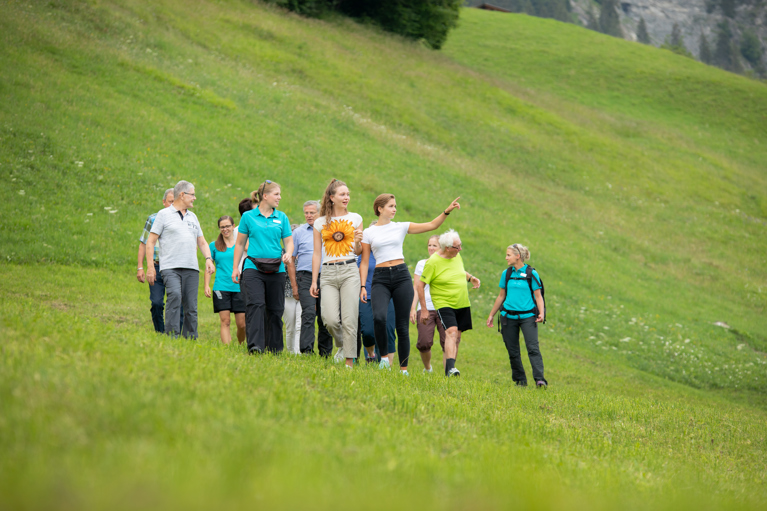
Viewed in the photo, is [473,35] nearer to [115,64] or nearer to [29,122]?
[115,64]

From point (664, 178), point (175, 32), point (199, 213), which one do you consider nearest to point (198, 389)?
point (199, 213)

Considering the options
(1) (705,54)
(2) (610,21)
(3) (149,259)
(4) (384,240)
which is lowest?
(3) (149,259)

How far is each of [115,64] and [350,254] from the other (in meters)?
20.6

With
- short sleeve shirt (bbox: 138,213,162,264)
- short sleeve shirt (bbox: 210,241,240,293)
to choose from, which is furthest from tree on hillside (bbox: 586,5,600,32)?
short sleeve shirt (bbox: 138,213,162,264)

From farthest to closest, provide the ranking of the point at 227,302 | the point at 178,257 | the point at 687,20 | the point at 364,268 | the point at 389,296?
the point at 687,20 < the point at 227,302 < the point at 178,257 < the point at 389,296 < the point at 364,268

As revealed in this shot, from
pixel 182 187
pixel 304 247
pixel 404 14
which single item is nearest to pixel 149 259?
pixel 182 187

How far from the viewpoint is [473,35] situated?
6712cm

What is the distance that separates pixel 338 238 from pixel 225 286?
3.21 m

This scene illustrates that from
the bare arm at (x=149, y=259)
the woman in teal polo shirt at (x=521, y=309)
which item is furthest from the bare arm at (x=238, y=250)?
the woman in teal polo shirt at (x=521, y=309)

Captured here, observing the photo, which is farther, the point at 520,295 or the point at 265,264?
the point at 520,295

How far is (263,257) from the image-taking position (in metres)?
8.18

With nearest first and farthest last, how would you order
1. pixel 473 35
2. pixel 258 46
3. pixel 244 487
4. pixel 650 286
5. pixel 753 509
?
pixel 244 487 < pixel 753 509 < pixel 650 286 < pixel 258 46 < pixel 473 35

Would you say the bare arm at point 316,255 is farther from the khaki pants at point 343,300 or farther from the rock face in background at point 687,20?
the rock face in background at point 687,20

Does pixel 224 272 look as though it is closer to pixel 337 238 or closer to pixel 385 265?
pixel 337 238
